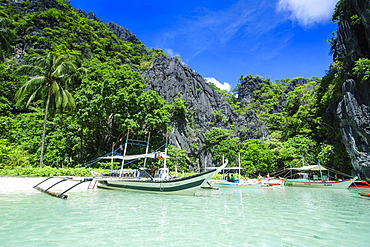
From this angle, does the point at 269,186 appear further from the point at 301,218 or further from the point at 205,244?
the point at 205,244

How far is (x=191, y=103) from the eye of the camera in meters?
37.8

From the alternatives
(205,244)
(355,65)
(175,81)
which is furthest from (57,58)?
(355,65)

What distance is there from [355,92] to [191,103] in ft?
75.1

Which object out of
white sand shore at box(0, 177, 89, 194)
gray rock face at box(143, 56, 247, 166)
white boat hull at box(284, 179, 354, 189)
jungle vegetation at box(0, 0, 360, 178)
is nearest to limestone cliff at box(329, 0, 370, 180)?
white boat hull at box(284, 179, 354, 189)

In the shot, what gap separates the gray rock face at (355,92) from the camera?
67.8ft

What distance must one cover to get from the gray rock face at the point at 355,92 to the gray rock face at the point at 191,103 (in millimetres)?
18799

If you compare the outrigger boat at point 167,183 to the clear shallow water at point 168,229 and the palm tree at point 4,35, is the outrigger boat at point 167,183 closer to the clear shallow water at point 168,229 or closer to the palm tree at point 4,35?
the clear shallow water at point 168,229

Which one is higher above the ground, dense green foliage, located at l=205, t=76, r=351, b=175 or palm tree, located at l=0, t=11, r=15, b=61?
palm tree, located at l=0, t=11, r=15, b=61

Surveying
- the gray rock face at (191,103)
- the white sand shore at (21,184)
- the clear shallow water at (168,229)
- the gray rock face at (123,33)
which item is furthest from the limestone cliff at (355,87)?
the gray rock face at (123,33)

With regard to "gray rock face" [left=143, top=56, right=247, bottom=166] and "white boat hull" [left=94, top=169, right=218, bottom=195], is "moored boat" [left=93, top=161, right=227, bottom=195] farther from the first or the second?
"gray rock face" [left=143, top=56, right=247, bottom=166]

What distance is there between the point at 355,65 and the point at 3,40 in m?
33.2

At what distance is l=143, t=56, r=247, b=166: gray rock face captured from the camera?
113 ft

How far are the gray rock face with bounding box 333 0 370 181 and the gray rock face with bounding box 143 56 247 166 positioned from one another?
18.8 meters

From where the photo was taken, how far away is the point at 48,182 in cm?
1495
